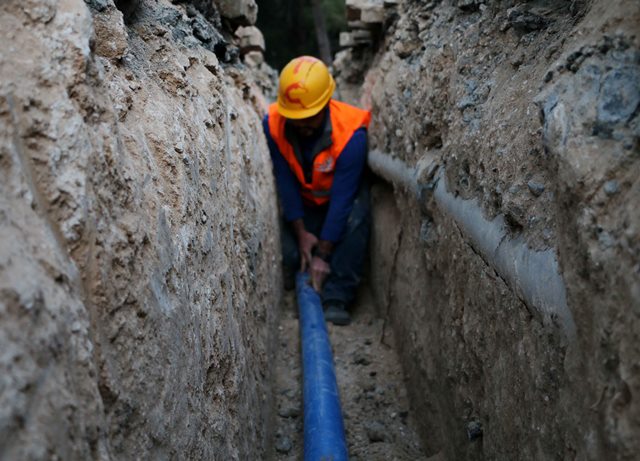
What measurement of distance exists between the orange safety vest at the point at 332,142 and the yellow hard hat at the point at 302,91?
0.17m

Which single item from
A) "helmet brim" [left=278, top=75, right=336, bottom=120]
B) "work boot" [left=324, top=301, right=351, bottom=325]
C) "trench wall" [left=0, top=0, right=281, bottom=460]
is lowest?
"work boot" [left=324, top=301, right=351, bottom=325]

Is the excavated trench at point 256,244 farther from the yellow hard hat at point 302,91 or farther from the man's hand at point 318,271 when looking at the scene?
the man's hand at point 318,271

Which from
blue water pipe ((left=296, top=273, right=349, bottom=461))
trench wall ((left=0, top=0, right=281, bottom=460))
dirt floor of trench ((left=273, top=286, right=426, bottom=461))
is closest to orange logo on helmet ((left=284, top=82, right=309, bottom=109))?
blue water pipe ((left=296, top=273, right=349, bottom=461))

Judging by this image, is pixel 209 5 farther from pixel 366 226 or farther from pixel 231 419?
pixel 231 419

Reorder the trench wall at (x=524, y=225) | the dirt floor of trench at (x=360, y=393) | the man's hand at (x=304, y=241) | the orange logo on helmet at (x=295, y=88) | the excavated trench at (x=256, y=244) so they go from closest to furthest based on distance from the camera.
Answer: the excavated trench at (x=256, y=244) → the trench wall at (x=524, y=225) → the dirt floor of trench at (x=360, y=393) → the orange logo on helmet at (x=295, y=88) → the man's hand at (x=304, y=241)

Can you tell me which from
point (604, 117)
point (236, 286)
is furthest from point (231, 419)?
point (604, 117)

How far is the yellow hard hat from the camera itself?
3.46 m

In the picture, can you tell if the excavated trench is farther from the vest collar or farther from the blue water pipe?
the vest collar

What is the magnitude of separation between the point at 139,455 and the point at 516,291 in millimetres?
948

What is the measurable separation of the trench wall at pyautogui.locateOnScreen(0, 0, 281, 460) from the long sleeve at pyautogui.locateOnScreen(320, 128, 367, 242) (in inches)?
67.1

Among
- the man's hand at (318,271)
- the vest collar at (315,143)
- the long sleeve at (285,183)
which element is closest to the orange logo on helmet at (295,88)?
the vest collar at (315,143)

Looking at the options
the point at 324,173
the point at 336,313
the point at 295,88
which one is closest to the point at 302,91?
the point at 295,88

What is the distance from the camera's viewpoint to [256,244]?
266cm

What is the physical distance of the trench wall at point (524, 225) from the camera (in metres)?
1.05
